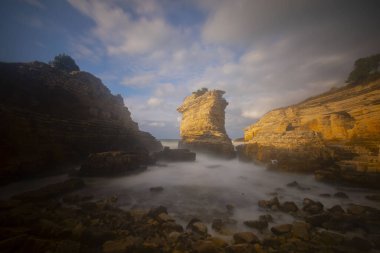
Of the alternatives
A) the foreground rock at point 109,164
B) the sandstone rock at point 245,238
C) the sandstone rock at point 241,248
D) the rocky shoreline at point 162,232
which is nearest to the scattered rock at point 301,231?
the rocky shoreline at point 162,232

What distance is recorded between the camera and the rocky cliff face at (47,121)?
12.4m

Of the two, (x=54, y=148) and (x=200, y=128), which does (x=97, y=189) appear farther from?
(x=200, y=128)

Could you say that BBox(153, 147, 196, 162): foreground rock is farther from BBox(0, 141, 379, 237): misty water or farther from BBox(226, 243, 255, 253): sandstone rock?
BBox(226, 243, 255, 253): sandstone rock

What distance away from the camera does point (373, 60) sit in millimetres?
24000

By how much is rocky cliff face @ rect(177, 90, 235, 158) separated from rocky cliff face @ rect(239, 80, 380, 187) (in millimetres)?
6033

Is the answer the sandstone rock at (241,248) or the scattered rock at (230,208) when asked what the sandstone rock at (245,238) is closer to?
the sandstone rock at (241,248)

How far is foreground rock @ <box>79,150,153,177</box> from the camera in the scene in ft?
49.9

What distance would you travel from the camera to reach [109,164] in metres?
15.9

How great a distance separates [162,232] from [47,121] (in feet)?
48.3

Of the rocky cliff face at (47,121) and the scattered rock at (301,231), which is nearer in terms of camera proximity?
the scattered rock at (301,231)

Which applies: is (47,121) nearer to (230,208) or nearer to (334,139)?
(230,208)

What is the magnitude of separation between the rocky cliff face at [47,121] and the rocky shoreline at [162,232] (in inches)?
261

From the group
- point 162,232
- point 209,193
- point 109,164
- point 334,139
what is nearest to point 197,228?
point 162,232

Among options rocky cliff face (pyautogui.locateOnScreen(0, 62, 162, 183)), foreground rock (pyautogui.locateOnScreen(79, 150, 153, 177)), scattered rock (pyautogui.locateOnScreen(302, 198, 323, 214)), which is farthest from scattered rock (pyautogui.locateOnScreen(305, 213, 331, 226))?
rocky cliff face (pyautogui.locateOnScreen(0, 62, 162, 183))
